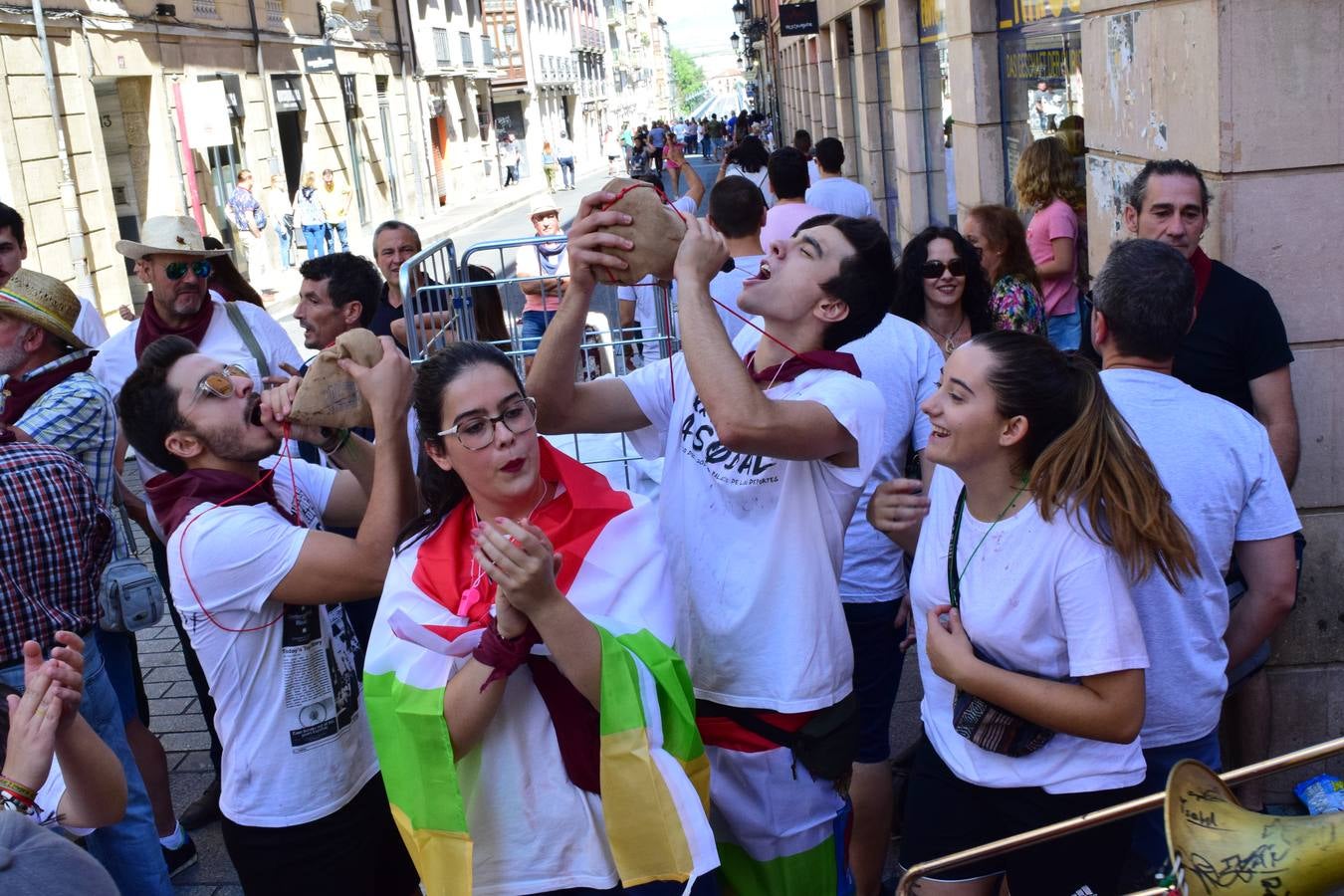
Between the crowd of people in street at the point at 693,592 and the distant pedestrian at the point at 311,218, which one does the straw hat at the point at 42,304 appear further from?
the distant pedestrian at the point at 311,218

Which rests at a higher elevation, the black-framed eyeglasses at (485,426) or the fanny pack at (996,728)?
the black-framed eyeglasses at (485,426)

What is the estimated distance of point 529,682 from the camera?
2.23 metres

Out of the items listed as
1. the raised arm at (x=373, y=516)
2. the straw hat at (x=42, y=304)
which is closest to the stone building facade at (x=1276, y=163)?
the raised arm at (x=373, y=516)

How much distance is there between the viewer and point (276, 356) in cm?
460

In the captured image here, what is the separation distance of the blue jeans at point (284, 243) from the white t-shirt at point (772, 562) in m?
21.6

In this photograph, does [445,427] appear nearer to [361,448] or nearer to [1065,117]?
[361,448]

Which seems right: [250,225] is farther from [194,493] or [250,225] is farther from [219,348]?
[194,493]

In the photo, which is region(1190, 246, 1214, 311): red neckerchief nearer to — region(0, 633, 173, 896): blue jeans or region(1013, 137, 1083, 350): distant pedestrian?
region(1013, 137, 1083, 350): distant pedestrian

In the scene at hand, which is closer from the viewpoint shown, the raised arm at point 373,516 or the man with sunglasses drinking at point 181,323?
the raised arm at point 373,516

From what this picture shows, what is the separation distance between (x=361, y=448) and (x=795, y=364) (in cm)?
121

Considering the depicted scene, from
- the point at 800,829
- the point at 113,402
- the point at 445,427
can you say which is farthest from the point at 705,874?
the point at 113,402

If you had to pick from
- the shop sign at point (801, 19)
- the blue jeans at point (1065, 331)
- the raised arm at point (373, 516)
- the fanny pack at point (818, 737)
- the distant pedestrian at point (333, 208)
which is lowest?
the fanny pack at point (818, 737)

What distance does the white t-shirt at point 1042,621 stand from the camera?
2.24m

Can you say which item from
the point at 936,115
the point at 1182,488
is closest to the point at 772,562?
the point at 1182,488
